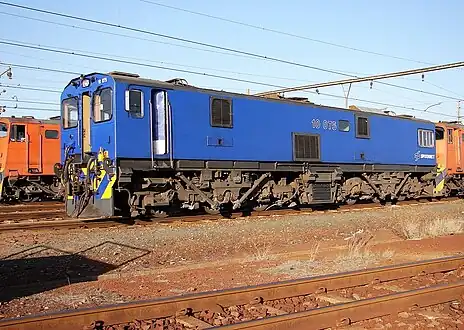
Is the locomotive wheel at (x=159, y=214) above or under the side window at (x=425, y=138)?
under

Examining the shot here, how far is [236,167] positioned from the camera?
16.3 m

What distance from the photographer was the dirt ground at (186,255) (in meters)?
7.38

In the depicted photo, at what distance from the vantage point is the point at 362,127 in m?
21.2

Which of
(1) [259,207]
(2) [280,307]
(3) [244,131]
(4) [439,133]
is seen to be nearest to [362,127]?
(1) [259,207]

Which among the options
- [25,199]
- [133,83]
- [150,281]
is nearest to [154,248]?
[150,281]

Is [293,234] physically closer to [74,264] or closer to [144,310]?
[74,264]

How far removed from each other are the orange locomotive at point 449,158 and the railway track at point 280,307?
19.7 metres

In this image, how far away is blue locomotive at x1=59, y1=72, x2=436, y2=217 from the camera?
13.9 metres

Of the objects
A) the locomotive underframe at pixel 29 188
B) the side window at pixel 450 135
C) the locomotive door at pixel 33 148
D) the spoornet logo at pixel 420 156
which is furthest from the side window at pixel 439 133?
the locomotive door at pixel 33 148

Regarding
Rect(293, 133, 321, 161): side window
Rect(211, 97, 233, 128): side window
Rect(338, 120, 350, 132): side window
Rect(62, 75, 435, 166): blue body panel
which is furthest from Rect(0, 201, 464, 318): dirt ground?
Rect(338, 120, 350, 132): side window

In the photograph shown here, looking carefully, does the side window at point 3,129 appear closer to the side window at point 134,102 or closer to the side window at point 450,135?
the side window at point 134,102

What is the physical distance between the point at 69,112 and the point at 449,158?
751 inches

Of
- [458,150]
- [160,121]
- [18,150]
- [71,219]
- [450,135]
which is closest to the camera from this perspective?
[160,121]

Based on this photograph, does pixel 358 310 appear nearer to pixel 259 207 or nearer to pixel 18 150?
pixel 259 207
